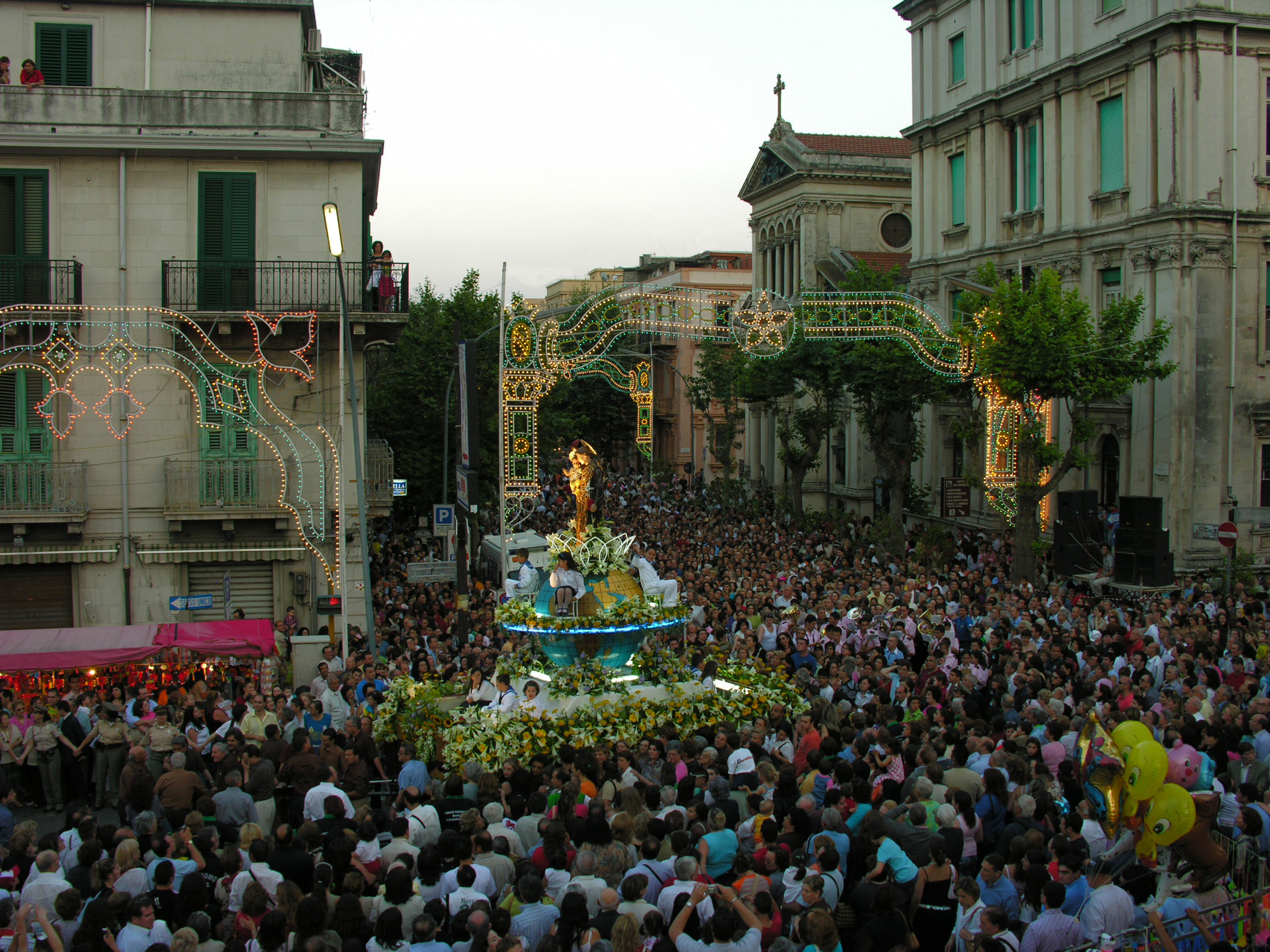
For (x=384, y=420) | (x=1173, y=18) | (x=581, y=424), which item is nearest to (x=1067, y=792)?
(x=1173, y=18)

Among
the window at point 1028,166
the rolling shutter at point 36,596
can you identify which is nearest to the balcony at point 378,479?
the rolling shutter at point 36,596

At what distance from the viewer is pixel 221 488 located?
71.9ft

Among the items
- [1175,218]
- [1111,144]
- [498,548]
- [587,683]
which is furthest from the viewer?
[1111,144]

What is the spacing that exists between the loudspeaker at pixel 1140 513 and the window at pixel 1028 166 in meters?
12.3

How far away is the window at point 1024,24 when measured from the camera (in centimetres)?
3319

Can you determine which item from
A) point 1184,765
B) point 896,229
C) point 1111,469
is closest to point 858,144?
point 896,229

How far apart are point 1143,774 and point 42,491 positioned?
63.3ft

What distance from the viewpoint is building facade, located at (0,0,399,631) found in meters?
21.3

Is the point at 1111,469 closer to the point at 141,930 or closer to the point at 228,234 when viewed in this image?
the point at 228,234

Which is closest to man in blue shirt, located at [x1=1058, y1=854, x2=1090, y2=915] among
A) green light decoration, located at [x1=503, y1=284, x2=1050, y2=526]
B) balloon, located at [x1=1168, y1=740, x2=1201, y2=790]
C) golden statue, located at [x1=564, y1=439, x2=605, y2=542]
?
balloon, located at [x1=1168, y1=740, x2=1201, y2=790]

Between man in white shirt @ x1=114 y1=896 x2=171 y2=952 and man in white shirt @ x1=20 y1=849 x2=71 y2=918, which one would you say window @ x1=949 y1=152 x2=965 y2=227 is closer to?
man in white shirt @ x1=20 y1=849 x2=71 y2=918

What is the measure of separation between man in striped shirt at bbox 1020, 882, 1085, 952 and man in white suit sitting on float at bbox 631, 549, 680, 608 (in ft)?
23.2

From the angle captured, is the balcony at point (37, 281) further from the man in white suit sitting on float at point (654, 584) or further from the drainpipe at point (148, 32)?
the man in white suit sitting on float at point (654, 584)

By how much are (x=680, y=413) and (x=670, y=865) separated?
62168 mm
